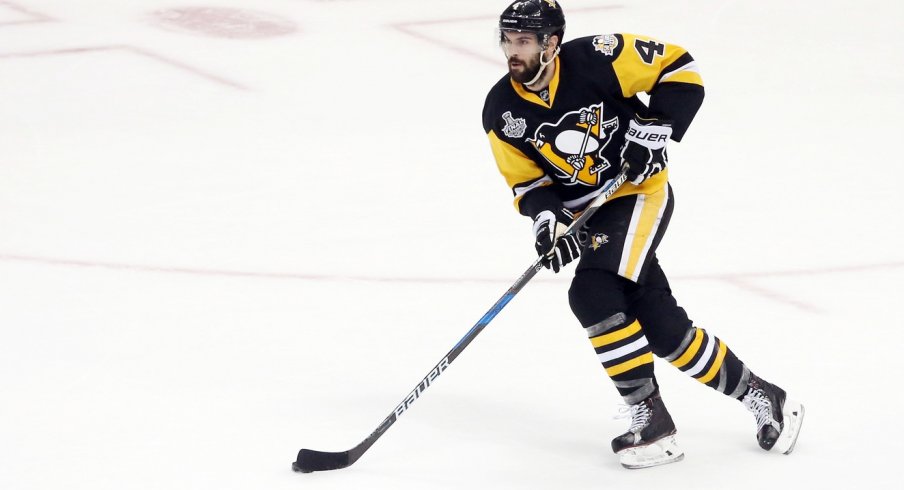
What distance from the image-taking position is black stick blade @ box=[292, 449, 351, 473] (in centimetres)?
265

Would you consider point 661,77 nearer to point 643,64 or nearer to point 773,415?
point 643,64

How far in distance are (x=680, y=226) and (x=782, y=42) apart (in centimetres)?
244

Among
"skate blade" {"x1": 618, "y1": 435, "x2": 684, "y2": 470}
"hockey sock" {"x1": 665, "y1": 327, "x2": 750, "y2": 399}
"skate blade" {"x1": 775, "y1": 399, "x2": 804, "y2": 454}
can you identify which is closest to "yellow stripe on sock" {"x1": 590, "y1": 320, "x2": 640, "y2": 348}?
"hockey sock" {"x1": 665, "y1": 327, "x2": 750, "y2": 399}

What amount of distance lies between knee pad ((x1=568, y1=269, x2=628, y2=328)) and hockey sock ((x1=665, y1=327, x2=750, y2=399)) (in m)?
0.14

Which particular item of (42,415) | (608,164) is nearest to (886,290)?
(608,164)

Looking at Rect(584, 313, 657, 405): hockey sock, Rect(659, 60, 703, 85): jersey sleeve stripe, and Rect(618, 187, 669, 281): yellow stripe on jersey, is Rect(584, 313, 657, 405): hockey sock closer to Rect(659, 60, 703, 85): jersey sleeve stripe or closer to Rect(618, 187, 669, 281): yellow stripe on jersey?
Rect(618, 187, 669, 281): yellow stripe on jersey

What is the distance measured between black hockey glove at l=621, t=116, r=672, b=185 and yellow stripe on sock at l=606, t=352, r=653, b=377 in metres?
0.33

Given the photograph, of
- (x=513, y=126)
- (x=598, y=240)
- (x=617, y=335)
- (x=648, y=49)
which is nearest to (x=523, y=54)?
(x=513, y=126)

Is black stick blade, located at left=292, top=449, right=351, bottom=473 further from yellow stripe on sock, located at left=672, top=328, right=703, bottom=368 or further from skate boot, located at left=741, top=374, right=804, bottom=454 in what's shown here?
skate boot, located at left=741, top=374, right=804, bottom=454

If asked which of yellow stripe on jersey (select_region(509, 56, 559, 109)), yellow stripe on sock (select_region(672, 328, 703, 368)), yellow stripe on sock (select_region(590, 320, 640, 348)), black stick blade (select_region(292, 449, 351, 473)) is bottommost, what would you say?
black stick blade (select_region(292, 449, 351, 473))

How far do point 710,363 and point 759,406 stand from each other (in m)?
0.13

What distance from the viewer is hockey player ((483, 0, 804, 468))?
2648 mm

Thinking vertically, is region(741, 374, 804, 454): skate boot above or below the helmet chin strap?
below

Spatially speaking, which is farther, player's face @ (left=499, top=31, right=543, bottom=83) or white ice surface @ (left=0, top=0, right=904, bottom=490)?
white ice surface @ (left=0, top=0, right=904, bottom=490)
